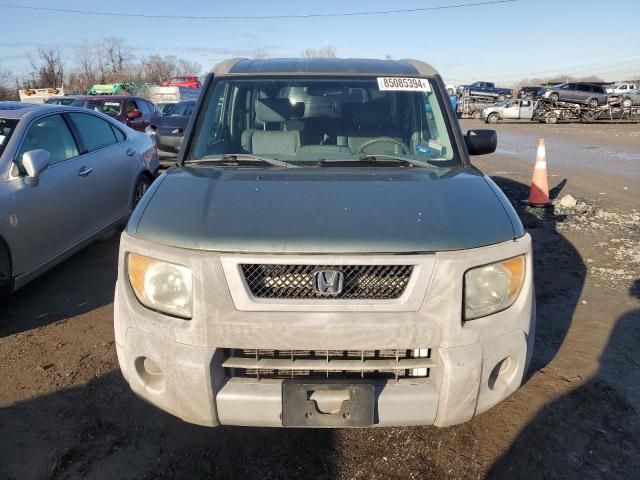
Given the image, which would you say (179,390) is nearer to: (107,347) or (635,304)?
(107,347)

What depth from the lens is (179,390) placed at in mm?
2094

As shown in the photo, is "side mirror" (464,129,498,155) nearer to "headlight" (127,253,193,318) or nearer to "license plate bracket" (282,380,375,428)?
"license plate bracket" (282,380,375,428)

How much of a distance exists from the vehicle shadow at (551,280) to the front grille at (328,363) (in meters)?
1.52

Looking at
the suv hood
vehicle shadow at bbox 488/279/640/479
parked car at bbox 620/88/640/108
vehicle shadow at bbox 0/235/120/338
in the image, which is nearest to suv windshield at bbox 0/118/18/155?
vehicle shadow at bbox 0/235/120/338

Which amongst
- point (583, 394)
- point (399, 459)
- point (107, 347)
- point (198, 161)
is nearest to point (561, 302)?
point (583, 394)

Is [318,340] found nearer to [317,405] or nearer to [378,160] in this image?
[317,405]

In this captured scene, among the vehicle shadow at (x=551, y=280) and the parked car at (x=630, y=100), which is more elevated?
the parked car at (x=630, y=100)

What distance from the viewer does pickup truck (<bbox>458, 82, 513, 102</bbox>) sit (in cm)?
4162

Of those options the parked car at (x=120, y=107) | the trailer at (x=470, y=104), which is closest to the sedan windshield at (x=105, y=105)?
the parked car at (x=120, y=107)

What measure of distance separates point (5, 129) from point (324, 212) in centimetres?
349

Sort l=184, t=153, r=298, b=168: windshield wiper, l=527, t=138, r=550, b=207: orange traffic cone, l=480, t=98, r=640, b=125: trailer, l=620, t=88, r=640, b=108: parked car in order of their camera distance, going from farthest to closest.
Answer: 1. l=620, t=88, r=640, b=108: parked car
2. l=480, t=98, r=640, b=125: trailer
3. l=527, t=138, r=550, b=207: orange traffic cone
4. l=184, t=153, r=298, b=168: windshield wiper

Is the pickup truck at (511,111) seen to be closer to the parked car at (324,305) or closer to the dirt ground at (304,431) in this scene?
the dirt ground at (304,431)

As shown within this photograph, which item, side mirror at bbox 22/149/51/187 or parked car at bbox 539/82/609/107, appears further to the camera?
parked car at bbox 539/82/609/107

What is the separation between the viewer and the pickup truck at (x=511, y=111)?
31.1 m
